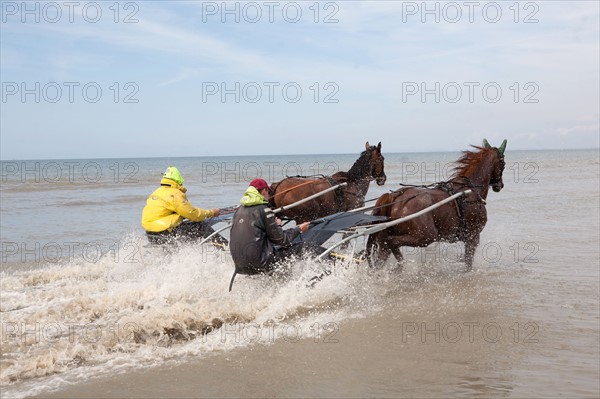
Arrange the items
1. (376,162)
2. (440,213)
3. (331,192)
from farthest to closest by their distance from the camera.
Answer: (376,162)
(331,192)
(440,213)

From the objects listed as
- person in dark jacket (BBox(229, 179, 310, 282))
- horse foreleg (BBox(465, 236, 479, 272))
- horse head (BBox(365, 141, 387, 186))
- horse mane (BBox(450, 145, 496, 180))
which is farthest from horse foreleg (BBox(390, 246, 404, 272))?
horse head (BBox(365, 141, 387, 186))

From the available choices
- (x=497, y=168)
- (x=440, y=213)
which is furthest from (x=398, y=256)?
(x=497, y=168)

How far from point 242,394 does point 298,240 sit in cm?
334

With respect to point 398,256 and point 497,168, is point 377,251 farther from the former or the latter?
point 497,168

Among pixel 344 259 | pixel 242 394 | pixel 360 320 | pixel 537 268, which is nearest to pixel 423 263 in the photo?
pixel 537 268

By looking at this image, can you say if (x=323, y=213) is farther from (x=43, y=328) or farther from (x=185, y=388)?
(x=185, y=388)

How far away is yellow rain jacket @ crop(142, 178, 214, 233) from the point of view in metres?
9.20

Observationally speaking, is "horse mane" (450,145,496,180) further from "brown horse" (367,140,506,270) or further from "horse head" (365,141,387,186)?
"horse head" (365,141,387,186)

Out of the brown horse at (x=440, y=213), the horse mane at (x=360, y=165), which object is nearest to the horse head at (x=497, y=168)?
the brown horse at (x=440, y=213)

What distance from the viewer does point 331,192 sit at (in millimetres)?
10961

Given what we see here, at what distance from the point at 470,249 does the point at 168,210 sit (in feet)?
15.1

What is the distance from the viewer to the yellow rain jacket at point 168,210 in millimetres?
9203

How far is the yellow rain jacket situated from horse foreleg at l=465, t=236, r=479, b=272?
12.8ft

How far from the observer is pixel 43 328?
6.90m
